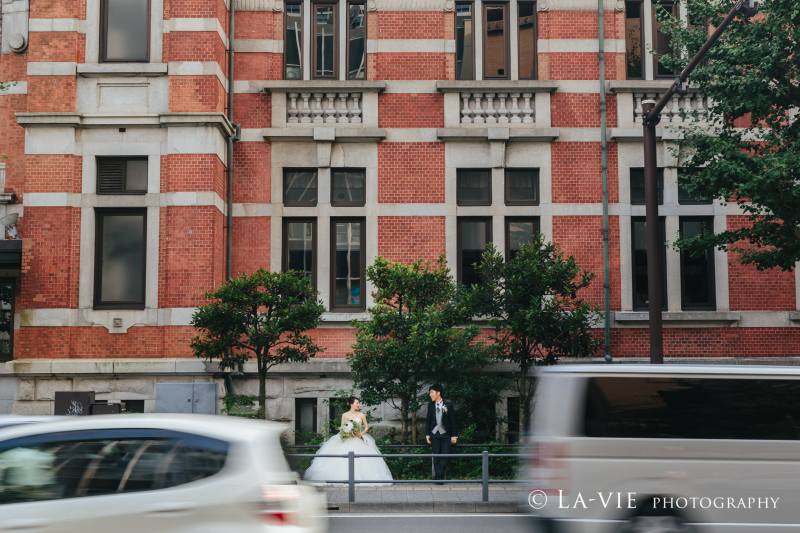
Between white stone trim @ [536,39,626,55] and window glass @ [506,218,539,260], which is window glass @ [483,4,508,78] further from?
window glass @ [506,218,539,260]

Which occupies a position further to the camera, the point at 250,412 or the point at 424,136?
the point at 424,136

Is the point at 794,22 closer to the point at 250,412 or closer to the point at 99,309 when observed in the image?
the point at 250,412

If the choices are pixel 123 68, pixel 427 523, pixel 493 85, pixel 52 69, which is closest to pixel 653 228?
pixel 493 85

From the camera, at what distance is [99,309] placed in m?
14.7

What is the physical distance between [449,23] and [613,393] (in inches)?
461

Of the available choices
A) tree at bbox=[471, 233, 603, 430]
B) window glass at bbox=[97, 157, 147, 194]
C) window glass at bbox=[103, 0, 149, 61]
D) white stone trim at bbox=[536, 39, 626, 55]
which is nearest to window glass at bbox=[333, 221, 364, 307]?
tree at bbox=[471, 233, 603, 430]

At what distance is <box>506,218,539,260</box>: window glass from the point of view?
15.8 metres

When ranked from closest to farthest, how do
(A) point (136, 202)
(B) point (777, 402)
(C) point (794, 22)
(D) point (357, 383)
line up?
1. (B) point (777, 402)
2. (C) point (794, 22)
3. (D) point (357, 383)
4. (A) point (136, 202)

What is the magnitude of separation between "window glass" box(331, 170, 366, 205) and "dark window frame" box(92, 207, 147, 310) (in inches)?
169

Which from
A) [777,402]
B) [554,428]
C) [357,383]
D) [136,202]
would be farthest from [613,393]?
[136,202]

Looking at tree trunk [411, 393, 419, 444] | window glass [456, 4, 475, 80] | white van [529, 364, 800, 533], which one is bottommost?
tree trunk [411, 393, 419, 444]

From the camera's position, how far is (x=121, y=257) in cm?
1506

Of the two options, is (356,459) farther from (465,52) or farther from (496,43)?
(496,43)

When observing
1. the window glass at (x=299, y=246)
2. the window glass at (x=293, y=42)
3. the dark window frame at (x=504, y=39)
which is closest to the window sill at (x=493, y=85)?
the dark window frame at (x=504, y=39)
